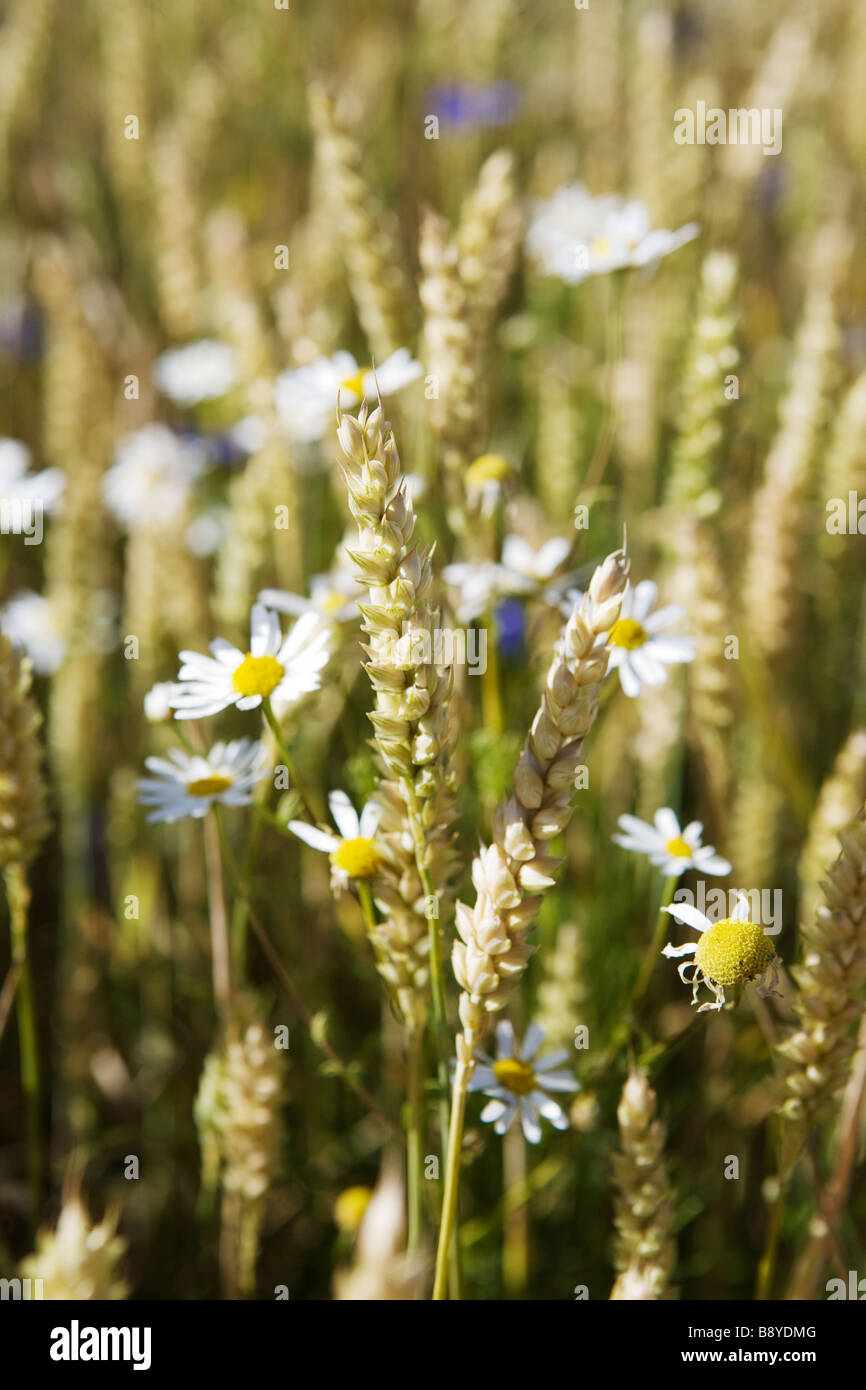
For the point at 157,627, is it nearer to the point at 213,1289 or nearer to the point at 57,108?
the point at 213,1289

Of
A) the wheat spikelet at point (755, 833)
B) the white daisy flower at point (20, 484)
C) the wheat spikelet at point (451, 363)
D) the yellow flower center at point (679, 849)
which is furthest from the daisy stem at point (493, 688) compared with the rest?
the white daisy flower at point (20, 484)

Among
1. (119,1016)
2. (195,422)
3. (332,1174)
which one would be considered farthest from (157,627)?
(195,422)

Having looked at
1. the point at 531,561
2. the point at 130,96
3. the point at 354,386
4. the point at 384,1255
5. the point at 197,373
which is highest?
the point at 130,96

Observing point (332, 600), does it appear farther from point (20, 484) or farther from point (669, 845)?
point (20, 484)

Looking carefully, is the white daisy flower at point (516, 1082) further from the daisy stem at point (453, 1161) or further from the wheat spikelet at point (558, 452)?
the wheat spikelet at point (558, 452)

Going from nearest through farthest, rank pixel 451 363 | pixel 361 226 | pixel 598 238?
pixel 451 363 → pixel 361 226 → pixel 598 238

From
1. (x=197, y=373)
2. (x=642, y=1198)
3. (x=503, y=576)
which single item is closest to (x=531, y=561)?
(x=503, y=576)
